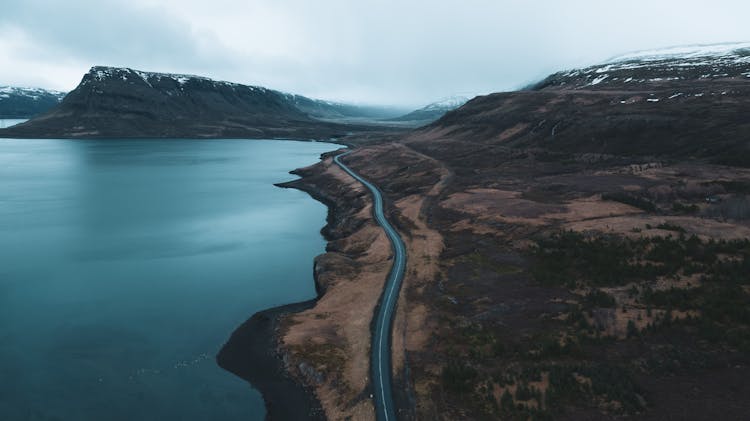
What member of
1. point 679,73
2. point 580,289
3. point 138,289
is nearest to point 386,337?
point 580,289

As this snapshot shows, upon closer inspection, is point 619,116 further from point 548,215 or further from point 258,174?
point 258,174

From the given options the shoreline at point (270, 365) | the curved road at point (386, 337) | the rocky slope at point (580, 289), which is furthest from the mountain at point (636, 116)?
the shoreline at point (270, 365)

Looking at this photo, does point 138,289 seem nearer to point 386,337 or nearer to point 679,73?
point 386,337

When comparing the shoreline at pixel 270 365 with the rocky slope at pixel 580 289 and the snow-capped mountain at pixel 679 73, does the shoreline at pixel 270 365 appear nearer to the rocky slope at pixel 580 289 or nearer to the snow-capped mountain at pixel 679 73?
the rocky slope at pixel 580 289

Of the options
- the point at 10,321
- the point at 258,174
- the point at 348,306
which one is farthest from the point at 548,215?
the point at 258,174

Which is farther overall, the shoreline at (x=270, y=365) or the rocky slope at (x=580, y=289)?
the shoreline at (x=270, y=365)

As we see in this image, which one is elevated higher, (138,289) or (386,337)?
(138,289)

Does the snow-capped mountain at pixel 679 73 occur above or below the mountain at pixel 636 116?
above

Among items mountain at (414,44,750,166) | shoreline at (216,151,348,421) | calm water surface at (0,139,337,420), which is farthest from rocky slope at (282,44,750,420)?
calm water surface at (0,139,337,420)
